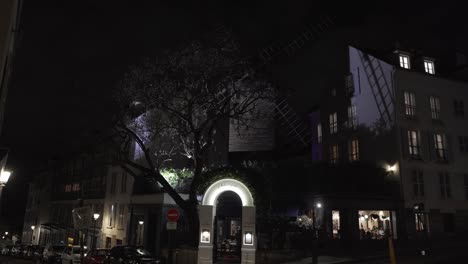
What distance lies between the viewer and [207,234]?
866 inches

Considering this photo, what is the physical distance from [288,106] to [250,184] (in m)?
23.2

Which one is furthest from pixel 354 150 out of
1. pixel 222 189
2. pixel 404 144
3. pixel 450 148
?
pixel 222 189

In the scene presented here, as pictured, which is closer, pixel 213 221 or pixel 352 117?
pixel 213 221

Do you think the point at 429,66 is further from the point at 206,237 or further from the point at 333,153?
the point at 206,237

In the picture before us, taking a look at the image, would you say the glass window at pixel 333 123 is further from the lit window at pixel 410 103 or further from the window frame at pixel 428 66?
the window frame at pixel 428 66

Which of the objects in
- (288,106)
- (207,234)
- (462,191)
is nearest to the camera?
(207,234)

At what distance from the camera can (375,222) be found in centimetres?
3009

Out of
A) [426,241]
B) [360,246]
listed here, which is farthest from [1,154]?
[426,241]

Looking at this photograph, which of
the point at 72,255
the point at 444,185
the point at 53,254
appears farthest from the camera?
the point at 53,254

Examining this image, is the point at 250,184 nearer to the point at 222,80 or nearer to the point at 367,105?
the point at 222,80

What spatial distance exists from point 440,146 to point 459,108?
156 inches

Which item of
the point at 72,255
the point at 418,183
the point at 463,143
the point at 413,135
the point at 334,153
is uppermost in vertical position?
the point at 413,135

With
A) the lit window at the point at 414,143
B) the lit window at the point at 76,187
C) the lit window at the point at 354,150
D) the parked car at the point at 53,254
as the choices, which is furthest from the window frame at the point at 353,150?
the lit window at the point at 76,187

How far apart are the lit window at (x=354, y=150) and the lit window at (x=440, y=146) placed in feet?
20.0
